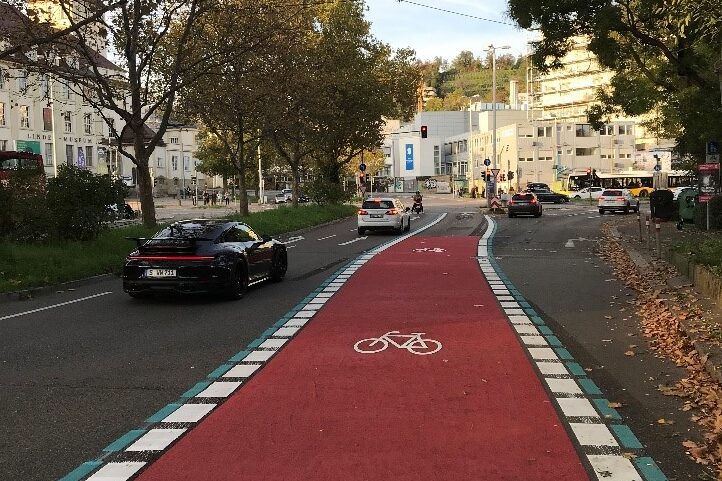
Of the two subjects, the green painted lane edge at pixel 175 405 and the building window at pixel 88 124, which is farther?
the building window at pixel 88 124

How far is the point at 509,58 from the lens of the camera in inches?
7195

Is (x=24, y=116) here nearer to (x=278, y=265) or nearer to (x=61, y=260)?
(x=61, y=260)

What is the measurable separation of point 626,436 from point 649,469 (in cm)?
68

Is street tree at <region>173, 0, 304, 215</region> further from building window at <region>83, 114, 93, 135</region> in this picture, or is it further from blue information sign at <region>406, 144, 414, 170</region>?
blue information sign at <region>406, 144, 414, 170</region>

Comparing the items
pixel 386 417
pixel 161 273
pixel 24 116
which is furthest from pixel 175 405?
pixel 24 116

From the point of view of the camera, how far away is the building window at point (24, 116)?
64500 millimetres

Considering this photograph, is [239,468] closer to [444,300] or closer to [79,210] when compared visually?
[444,300]

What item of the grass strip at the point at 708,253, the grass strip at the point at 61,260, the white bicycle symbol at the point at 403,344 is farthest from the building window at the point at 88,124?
the white bicycle symbol at the point at 403,344

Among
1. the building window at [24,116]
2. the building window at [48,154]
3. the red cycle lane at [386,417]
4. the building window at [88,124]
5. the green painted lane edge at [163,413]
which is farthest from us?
the building window at [88,124]

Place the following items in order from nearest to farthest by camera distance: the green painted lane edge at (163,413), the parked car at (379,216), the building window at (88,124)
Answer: the green painted lane edge at (163,413), the parked car at (379,216), the building window at (88,124)

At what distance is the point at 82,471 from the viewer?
4.71 meters

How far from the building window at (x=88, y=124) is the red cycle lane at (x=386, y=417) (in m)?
70.7

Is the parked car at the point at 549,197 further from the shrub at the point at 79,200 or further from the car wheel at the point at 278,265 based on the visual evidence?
the car wheel at the point at 278,265

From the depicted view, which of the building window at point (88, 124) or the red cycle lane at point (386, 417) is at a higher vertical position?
the building window at point (88, 124)
